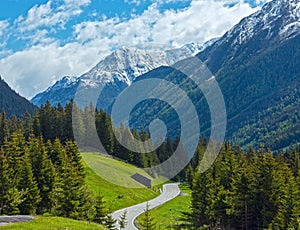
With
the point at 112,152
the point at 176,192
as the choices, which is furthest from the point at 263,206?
the point at 112,152

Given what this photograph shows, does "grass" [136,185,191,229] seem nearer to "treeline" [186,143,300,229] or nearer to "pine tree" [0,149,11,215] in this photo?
"treeline" [186,143,300,229]

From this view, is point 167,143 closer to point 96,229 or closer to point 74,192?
point 74,192

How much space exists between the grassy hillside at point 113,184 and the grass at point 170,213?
8.06m

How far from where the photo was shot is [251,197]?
6625 cm

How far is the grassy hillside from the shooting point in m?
97.4

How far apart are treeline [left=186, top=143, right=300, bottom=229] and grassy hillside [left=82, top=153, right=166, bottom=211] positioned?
25835 millimetres

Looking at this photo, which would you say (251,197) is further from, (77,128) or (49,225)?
(77,128)

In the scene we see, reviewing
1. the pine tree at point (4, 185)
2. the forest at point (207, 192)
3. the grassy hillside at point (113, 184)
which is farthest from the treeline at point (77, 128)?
the pine tree at point (4, 185)

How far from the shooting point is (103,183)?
343 feet

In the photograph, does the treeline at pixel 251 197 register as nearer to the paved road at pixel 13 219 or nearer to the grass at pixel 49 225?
the grass at pixel 49 225

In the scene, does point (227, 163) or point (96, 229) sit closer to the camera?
point (96, 229)

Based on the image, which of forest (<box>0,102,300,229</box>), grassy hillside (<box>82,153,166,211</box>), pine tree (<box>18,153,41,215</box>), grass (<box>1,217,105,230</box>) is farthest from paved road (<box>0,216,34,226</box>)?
grassy hillside (<box>82,153,166,211</box>)

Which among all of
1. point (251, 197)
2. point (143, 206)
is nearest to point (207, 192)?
point (251, 197)

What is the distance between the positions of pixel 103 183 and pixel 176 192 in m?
35.7
